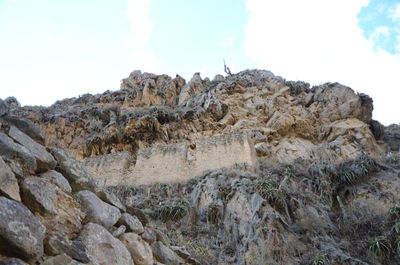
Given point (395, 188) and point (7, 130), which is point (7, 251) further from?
point (395, 188)

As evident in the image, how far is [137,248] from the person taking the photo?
337 centimetres

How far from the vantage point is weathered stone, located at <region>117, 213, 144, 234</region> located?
3496 mm

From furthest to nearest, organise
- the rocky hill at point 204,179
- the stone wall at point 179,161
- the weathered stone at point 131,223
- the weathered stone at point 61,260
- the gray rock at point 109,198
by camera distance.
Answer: the stone wall at point 179,161 → the weathered stone at point 131,223 → the gray rock at point 109,198 → the rocky hill at point 204,179 → the weathered stone at point 61,260

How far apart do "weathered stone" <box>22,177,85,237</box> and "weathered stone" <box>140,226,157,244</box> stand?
1119 millimetres

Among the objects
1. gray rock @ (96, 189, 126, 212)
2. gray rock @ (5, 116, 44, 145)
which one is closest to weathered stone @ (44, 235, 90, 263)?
gray rock @ (96, 189, 126, 212)

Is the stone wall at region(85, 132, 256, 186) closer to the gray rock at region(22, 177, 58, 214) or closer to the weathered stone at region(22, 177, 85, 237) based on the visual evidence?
the weathered stone at region(22, 177, 85, 237)

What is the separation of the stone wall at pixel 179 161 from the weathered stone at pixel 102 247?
9121mm

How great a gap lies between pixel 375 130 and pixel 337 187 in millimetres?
9854

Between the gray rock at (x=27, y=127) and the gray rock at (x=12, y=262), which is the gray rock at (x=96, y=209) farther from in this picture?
the gray rock at (x=12, y=262)

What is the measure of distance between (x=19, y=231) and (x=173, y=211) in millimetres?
7225

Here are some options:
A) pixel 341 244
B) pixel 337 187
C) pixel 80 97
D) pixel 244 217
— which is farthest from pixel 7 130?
pixel 80 97

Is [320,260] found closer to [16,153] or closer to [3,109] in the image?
[16,153]

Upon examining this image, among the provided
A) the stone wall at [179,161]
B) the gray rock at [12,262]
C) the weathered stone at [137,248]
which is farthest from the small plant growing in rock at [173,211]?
the gray rock at [12,262]

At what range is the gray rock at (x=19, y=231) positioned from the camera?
1.99m
